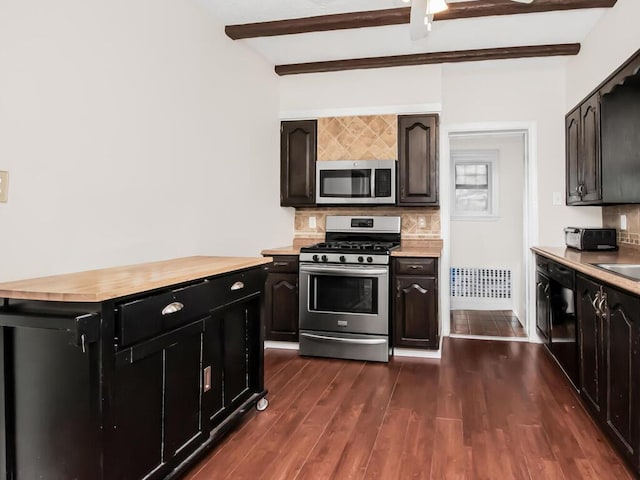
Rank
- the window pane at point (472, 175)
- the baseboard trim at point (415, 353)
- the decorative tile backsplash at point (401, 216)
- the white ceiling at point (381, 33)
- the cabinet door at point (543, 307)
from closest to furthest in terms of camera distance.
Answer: the white ceiling at point (381, 33)
the cabinet door at point (543, 307)
the baseboard trim at point (415, 353)
the decorative tile backsplash at point (401, 216)
the window pane at point (472, 175)

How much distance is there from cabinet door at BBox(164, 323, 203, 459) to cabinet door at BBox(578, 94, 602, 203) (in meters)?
2.92

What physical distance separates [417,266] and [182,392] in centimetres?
227

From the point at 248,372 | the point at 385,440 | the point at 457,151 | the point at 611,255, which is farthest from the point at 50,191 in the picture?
the point at 457,151

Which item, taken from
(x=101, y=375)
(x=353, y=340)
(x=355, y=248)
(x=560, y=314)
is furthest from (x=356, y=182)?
(x=101, y=375)

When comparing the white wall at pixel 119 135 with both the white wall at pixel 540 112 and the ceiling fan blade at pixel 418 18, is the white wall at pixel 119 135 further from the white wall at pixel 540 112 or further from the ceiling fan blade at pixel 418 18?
the white wall at pixel 540 112

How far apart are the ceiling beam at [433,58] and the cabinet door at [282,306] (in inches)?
76.8

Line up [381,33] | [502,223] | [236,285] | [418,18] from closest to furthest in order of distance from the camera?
[418,18] → [236,285] → [381,33] → [502,223]

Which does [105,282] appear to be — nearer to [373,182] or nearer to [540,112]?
[373,182]

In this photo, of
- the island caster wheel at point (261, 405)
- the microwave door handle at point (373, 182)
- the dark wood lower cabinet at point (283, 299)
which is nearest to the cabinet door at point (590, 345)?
the island caster wheel at point (261, 405)

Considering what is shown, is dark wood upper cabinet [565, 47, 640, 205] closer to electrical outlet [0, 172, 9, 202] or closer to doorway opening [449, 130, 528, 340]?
doorway opening [449, 130, 528, 340]

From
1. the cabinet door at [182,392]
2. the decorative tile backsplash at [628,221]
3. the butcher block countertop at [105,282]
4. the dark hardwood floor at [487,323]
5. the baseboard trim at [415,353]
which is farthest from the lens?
the dark hardwood floor at [487,323]

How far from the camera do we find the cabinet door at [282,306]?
3920mm

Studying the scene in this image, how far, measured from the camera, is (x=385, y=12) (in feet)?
10.4

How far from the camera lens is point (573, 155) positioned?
151 inches
